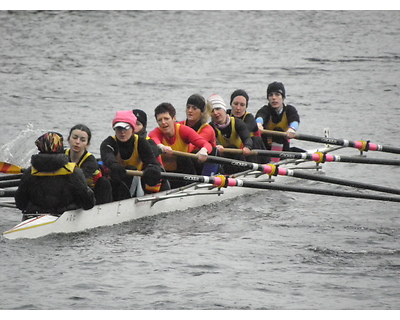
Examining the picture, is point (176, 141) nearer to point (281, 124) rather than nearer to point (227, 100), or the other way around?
point (281, 124)

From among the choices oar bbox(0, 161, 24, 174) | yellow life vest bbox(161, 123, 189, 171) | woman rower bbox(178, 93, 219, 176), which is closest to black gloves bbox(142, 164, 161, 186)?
yellow life vest bbox(161, 123, 189, 171)

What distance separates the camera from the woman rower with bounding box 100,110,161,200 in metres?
10.6

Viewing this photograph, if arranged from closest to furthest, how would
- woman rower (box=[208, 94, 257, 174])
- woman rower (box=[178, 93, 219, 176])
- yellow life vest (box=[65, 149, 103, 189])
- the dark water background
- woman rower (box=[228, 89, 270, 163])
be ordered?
the dark water background < yellow life vest (box=[65, 149, 103, 189]) < woman rower (box=[178, 93, 219, 176]) < woman rower (box=[208, 94, 257, 174]) < woman rower (box=[228, 89, 270, 163])

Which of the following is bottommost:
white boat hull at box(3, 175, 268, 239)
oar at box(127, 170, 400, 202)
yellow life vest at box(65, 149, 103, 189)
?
white boat hull at box(3, 175, 268, 239)

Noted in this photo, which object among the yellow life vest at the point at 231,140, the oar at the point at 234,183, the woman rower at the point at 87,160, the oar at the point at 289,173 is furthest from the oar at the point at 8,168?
the yellow life vest at the point at 231,140

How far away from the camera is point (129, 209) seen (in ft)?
36.6

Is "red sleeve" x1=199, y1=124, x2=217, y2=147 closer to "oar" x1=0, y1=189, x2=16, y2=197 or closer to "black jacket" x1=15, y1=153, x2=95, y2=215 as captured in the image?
"black jacket" x1=15, y1=153, x2=95, y2=215

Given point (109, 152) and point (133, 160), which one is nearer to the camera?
point (109, 152)

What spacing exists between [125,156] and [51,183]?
54.5 inches

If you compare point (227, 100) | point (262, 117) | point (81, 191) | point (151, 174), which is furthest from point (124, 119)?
point (227, 100)

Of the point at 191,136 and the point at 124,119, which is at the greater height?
the point at 124,119

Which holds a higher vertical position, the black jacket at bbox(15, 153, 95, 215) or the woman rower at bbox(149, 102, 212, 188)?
the woman rower at bbox(149, 102, 212, 188)

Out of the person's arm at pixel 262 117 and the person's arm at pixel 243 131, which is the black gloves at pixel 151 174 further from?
the person's arm at pixel 262 117

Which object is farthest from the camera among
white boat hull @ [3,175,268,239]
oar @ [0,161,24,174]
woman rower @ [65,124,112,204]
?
oar @ [0,161,24,174]
